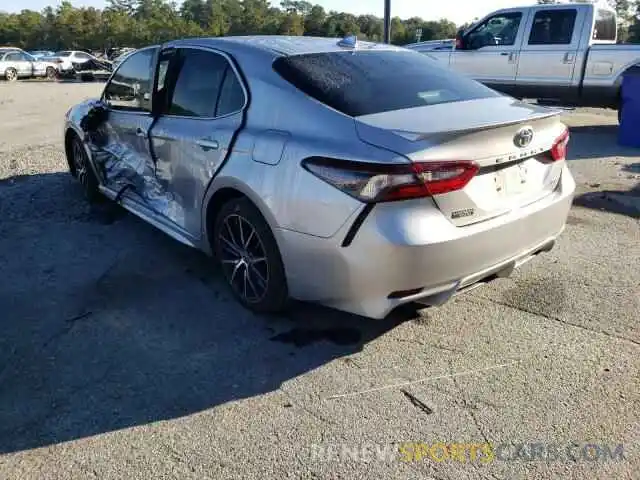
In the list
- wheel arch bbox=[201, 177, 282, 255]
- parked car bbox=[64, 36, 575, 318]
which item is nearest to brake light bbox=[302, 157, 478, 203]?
parked car bbox=[64, 36, 575, 318]

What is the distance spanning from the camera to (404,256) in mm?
2721

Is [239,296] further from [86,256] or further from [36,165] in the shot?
[36,165]

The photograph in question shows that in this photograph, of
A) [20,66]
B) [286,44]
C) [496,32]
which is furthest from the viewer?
[20,66]

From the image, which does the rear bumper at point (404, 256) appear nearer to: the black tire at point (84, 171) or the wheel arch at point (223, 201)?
the wheel arch at point (223, 201)

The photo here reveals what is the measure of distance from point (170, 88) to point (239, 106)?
1030mm

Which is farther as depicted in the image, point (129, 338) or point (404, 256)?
point (129, 338)

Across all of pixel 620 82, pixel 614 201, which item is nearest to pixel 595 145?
pixel 620 82

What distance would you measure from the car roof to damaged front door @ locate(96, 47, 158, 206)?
60cm

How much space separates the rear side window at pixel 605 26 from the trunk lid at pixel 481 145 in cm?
862

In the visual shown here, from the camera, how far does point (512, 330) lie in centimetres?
339

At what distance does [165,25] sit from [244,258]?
A: 78.2 meters

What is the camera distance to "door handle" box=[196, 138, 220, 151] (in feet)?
11.7

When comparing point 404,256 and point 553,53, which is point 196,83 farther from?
point 553,53

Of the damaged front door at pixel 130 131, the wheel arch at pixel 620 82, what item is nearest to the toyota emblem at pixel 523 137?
the damaged front door at pixel 130 131
